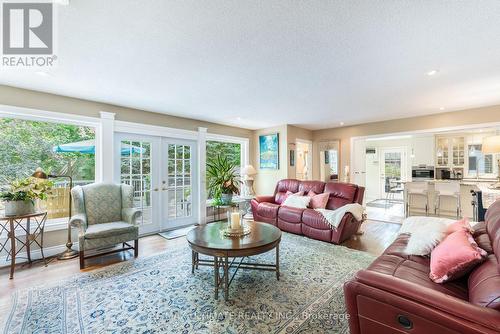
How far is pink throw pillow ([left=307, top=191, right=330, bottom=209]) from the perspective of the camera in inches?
166

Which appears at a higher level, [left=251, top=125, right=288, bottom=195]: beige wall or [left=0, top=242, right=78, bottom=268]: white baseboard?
[left=251, top=125, right=288, bottom=195]: beige wall

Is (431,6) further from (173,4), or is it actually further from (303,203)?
(303,203)

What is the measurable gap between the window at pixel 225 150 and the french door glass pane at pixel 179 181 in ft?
2.17

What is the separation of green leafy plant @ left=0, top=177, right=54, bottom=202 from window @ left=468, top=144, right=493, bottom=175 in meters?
9.93

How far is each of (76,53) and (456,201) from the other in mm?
7433

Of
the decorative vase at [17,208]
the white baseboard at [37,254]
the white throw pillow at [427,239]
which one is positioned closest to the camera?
the white throw pillow at [427,239]

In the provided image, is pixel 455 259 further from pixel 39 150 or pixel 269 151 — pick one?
pixel 39 150

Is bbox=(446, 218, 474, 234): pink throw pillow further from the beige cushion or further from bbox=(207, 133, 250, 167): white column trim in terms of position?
bbox=(207, 133, 250, 167): white column trim

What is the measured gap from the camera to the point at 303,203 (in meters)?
4.24

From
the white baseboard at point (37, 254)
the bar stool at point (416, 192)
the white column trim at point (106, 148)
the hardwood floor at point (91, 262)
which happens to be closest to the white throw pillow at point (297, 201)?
the hardwood floor at point (91, 262)

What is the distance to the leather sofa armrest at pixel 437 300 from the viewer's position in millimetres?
964

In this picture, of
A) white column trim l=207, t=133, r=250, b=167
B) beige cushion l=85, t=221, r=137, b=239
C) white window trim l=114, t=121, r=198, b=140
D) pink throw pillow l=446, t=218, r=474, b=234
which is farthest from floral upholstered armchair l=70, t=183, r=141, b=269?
pink throw pillow l=446, t=218, r=474, b=234

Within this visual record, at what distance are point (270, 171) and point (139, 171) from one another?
3.21 metres

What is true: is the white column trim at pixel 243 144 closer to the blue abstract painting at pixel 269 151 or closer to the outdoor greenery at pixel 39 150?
the blue abstract painting at pixel 269 151
